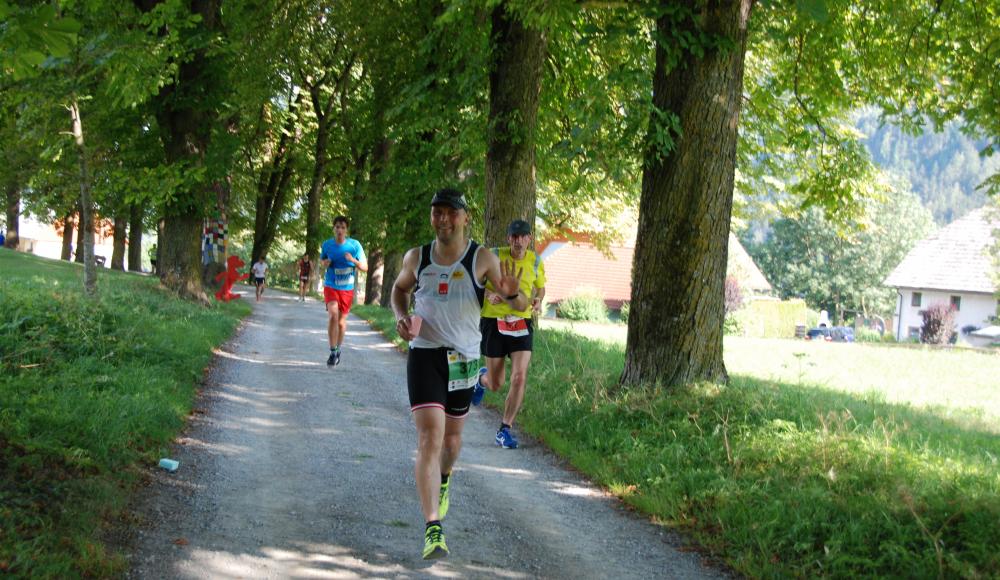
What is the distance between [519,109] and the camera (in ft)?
46.4

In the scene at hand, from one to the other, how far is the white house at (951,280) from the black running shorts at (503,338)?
61.5 m

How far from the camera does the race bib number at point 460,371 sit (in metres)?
5.70

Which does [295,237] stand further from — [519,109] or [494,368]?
[494,368]

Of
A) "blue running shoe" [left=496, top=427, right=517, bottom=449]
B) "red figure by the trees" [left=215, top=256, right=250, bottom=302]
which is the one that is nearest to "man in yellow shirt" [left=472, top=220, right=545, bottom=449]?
"blue running shoe" [left=496, top=427, right=517, bottom=449]

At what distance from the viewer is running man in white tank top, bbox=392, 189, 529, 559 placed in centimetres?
557

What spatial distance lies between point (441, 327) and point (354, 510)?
160 centimetres

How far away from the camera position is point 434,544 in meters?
5.32

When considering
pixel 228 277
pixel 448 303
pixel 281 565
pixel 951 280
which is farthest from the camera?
pixel 951 280

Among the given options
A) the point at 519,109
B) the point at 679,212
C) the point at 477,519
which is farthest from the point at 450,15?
the point at 477,519

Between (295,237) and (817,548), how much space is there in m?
45.8

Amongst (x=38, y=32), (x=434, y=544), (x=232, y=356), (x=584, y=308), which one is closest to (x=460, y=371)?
(x=434, y=544)

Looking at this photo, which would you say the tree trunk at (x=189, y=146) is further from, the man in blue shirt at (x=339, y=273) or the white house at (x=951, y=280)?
the white house at (x=951, y=280)

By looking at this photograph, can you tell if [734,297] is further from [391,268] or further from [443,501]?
[443,501]

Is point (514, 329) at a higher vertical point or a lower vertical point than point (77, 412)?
higher
